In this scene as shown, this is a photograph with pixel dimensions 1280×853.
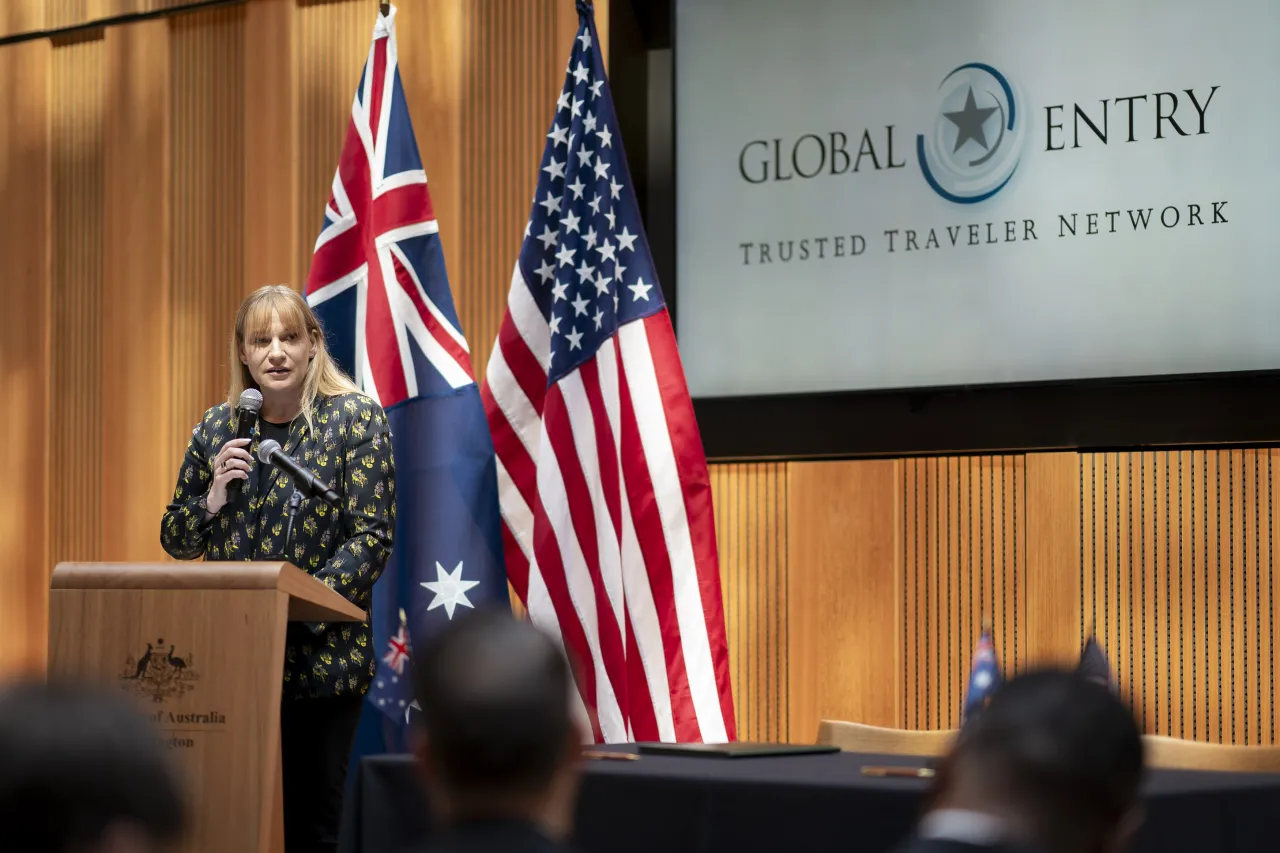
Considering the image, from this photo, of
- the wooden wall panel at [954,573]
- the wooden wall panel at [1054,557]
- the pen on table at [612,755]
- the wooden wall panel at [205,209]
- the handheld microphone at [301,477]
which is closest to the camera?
the pen on table at [612,755]

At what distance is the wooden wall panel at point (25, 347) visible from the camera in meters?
6.45

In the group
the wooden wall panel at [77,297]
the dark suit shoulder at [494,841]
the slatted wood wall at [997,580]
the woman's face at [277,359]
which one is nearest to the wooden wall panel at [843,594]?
the slatted wood wall at [997,580]

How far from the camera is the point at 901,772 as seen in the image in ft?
8.97

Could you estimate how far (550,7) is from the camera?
226 inches

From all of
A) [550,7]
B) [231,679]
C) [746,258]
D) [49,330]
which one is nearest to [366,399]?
[231,679]

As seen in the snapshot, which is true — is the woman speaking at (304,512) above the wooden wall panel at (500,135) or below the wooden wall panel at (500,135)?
below

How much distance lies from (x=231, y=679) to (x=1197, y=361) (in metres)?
3.12

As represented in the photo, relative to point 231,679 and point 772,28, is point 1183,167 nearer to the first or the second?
point 772,28

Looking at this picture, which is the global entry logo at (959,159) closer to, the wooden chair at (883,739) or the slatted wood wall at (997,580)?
the slatted wood wall at (997,580)

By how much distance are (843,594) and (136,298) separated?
10.4 ft

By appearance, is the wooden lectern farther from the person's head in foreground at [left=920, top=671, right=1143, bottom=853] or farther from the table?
the person's head in foreground at [left=920, top=671, right=1143, bottom=853]

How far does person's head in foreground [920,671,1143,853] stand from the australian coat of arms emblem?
218cm

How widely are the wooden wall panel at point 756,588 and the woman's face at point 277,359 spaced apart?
1878 mm

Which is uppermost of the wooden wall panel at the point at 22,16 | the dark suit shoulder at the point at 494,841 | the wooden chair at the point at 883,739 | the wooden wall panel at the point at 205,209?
the wooden wall panel at the point at 22,16
